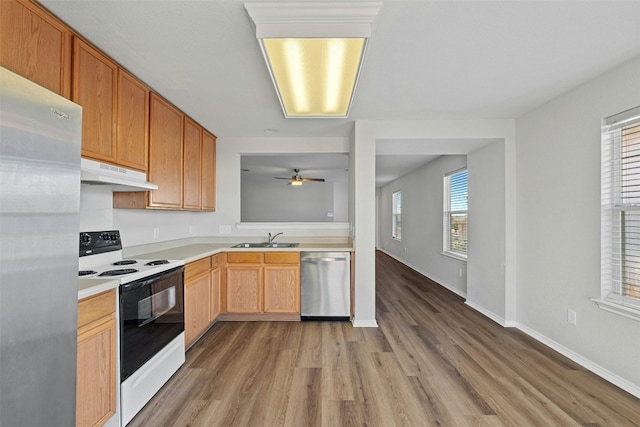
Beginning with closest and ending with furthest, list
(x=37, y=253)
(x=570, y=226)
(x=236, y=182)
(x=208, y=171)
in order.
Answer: (x=37, y=253)
(x=570, y=226)
(x=208, y=171)
(x=236, y=182)

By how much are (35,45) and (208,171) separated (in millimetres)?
2139

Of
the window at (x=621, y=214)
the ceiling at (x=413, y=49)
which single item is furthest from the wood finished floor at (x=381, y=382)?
the ceiling at (x=413, y=49)

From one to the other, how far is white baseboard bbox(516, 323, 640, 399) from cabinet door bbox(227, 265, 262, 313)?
3003 mm

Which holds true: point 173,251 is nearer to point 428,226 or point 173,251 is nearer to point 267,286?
point 267,286

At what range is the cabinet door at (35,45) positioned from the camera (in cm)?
126

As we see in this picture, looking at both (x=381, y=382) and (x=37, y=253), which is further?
(x=381, y=382)

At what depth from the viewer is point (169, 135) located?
2.62 meters

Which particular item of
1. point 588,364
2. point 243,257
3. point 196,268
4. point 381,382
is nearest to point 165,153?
point 196,268

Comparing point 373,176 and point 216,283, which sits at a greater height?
point 373,176

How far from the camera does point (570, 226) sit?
239cm

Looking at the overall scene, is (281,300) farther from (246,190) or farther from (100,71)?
(246,190)

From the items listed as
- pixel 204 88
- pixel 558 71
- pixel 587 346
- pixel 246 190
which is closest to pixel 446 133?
pixel 558 71

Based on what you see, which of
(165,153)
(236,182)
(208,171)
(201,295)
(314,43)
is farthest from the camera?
(236,182)

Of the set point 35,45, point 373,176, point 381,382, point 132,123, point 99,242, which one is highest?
point 35,45
